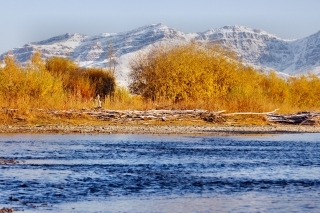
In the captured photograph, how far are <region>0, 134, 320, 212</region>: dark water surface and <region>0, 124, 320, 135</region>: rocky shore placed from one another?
570cm

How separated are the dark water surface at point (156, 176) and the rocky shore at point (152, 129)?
5696mm

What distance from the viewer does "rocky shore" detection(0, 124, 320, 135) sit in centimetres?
3969

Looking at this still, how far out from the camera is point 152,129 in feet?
138

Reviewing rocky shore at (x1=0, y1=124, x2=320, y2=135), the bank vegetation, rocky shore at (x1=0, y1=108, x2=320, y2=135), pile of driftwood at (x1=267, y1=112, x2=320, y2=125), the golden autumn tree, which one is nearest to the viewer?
rocky shore at (x1=0, y1=124, x2=320, y2=135)

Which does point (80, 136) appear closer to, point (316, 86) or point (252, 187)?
point (252, 187)

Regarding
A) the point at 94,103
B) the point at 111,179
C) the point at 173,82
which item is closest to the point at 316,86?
the point at 173,82

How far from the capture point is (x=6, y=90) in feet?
152

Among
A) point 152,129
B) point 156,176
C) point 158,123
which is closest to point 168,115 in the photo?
point 158,123

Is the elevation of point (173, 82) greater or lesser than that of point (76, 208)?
greater

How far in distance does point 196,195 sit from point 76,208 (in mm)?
3321

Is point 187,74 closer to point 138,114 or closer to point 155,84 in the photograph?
point 155,84

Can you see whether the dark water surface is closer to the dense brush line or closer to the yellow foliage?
the dense brush line

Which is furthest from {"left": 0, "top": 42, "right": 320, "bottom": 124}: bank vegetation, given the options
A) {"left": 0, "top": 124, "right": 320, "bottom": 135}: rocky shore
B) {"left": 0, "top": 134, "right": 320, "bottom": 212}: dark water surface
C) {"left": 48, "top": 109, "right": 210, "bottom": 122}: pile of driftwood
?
{"left": 0, "top": 134, "right": 320, "bottom": 212}: dark water surface

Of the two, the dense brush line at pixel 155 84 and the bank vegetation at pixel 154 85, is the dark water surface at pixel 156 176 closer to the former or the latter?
the bank vegetation at pixel 154 85
